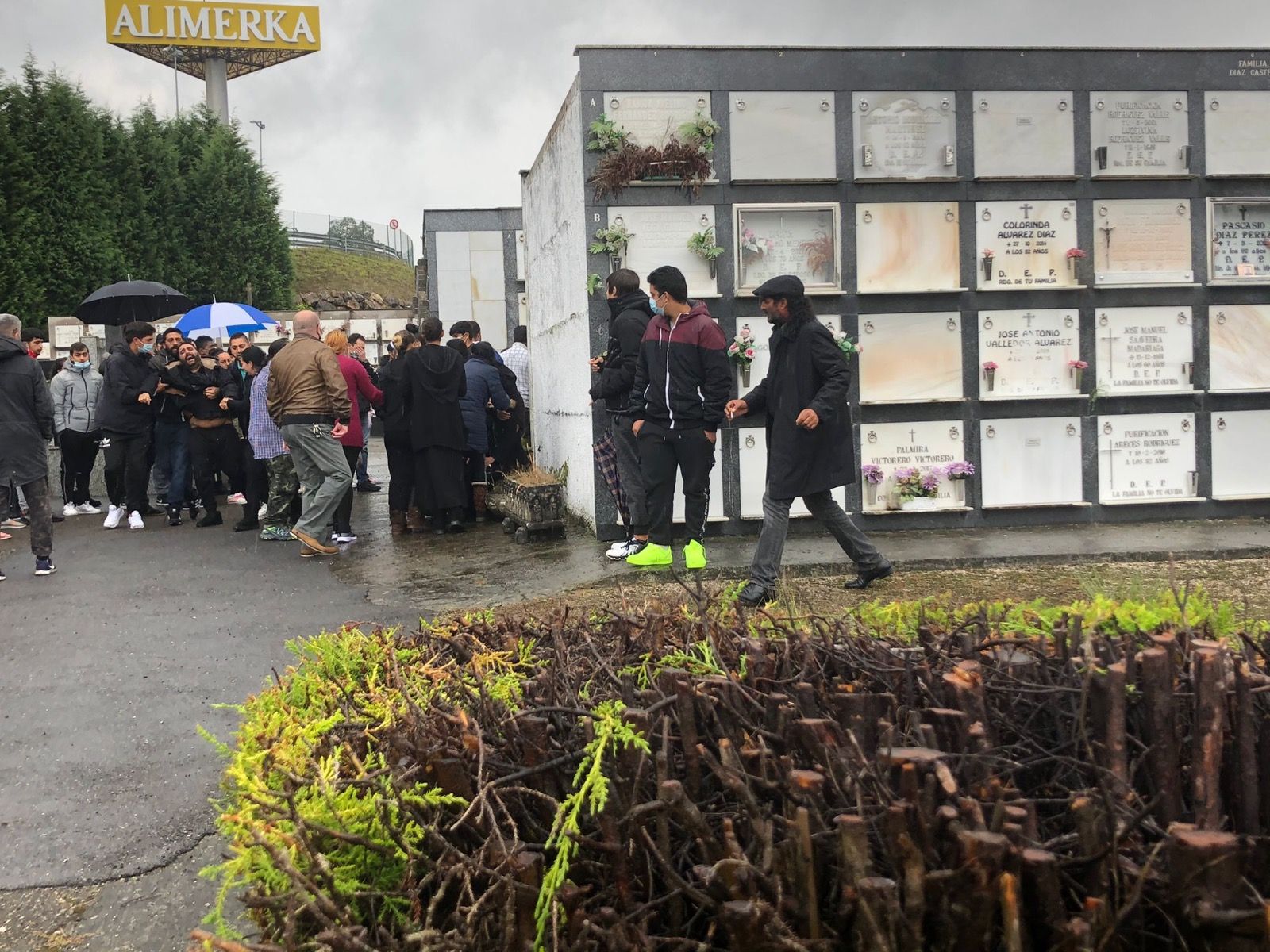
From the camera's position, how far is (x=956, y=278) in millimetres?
9836

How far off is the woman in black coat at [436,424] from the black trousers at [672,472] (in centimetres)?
320

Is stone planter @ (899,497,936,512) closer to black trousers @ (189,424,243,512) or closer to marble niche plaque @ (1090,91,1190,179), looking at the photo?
marble niche plaque @ (1090,91,1190,179)

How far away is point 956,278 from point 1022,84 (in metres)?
1.65

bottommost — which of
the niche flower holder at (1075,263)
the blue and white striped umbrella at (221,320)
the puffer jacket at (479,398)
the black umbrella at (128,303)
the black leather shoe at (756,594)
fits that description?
the black leather shoe at (756,594)

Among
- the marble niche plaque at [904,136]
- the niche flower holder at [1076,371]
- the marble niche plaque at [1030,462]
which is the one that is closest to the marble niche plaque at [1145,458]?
the marble niche plaque at [1030,462]

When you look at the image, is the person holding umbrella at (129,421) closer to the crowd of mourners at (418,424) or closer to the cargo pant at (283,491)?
the crowd of mourners at (418,424)

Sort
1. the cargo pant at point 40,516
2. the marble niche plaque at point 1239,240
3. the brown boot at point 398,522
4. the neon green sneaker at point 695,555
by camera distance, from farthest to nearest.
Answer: the brown boot at point 398,522, the marble niche plaque at point 1239,240, the cargo pant at point 40,516, the neon green sneaker at point 695,555

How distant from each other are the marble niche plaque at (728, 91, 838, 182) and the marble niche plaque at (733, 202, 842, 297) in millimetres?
264

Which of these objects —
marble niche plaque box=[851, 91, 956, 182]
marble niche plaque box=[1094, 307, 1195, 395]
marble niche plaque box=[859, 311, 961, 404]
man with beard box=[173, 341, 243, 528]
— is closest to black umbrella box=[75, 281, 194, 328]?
man with beard box=[173, 341, 243, 528]

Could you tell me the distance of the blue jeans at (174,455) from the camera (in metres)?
12.3

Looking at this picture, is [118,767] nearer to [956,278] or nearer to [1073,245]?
[956,278]

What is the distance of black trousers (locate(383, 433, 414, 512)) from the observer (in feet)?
37.1

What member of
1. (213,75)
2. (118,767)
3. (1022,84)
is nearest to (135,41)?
(213,75)

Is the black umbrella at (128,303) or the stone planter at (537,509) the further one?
the black umbrella at (128,303)
